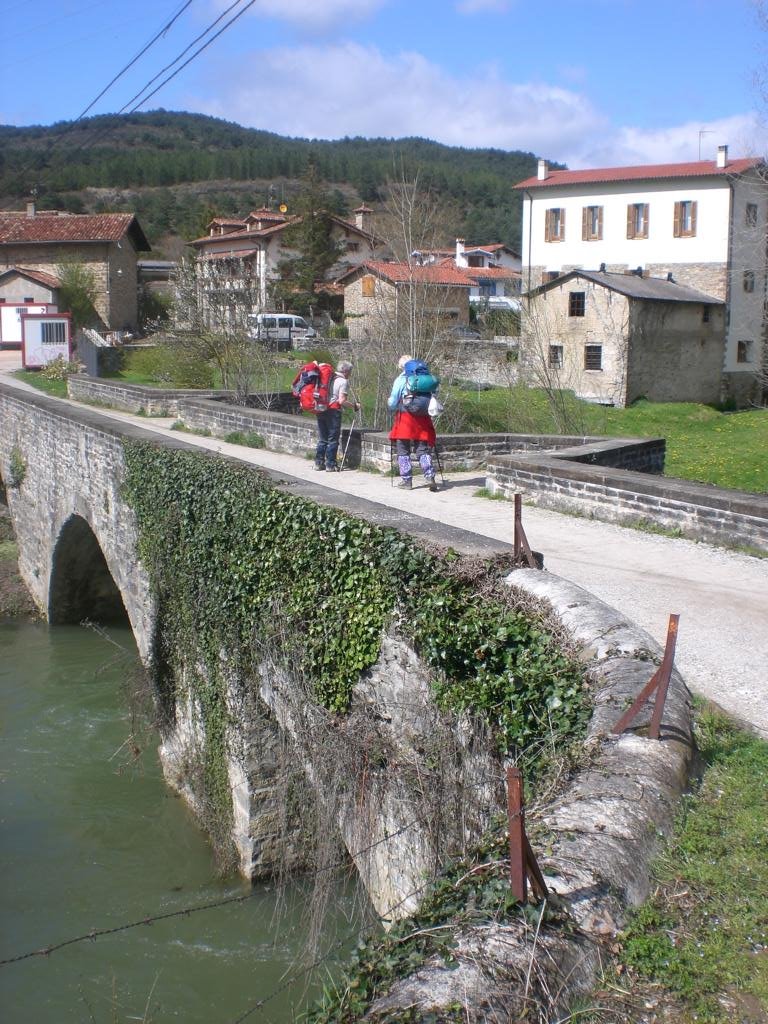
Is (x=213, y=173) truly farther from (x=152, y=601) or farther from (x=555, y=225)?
(x=152, y=601)

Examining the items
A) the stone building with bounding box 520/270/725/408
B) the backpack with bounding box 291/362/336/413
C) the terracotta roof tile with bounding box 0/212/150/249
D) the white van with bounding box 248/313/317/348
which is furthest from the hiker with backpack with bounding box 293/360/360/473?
the terracotta roof tile with bounding box 0/212/150/249

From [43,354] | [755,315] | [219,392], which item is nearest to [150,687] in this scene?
[219,392]

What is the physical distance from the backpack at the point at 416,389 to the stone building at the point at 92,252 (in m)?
35.0

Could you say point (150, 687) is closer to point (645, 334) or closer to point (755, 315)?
point (645, 334)

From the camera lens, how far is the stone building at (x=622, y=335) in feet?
127

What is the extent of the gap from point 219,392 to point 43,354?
1452cm

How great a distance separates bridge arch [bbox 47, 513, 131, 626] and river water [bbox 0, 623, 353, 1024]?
3123mm

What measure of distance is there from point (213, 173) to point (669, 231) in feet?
275

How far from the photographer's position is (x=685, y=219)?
152 feet

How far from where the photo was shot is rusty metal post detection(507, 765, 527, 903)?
9.68ft

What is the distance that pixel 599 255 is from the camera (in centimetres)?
4881

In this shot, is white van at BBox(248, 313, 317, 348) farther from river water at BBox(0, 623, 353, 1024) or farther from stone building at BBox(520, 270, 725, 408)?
river water at BBox(0, 623, 353, 1024)

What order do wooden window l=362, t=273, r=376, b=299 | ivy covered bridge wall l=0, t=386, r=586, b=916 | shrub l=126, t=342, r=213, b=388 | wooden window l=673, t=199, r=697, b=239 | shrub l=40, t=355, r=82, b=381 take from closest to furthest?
ivy covered bridge wall l=0, t=386, r=586, b=916 < wooden window l=362, t=273, r=376, b=299 < shrub l=126, t=342, r=213, b=388 < shrub l=40, t=355, r=82, b=381 < wooden window l=673, t=199, r=697, b=239

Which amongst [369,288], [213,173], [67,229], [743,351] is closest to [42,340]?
[369,288]
